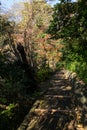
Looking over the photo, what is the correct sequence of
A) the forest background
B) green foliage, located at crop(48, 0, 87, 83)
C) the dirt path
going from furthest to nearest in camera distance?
green foliage, located at crop(48, 0, 87, 83) → the forest background → the dirt path

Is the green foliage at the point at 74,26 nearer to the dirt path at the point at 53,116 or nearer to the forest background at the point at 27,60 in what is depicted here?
the forest background at the point at 27,60

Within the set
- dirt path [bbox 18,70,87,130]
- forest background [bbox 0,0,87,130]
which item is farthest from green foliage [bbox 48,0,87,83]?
dirt path [bbox 18,70,87,130]

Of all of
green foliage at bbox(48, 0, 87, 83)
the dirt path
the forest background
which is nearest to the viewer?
the dirt path

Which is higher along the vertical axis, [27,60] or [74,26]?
[74,26]

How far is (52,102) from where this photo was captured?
13992 mm

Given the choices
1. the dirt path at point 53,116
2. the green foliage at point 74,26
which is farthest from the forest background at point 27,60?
the dirt path at point 53,116

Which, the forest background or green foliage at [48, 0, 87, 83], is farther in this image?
green foliage at [48, 0, 87, 83]

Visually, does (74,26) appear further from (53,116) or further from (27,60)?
(53,116)

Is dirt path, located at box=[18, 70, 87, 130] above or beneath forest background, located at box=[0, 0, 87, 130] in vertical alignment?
beneath

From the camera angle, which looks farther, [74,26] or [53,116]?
[74,26]

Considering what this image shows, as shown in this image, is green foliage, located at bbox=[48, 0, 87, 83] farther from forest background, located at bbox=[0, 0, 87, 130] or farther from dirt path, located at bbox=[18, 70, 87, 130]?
dirt path, located at bbox=[18, 70, 87, 130]

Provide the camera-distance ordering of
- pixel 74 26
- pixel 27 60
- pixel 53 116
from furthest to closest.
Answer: pixel 27 60 → pixel 74 26 → pixel 53 116

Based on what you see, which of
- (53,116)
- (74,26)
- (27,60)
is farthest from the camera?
(27,60)

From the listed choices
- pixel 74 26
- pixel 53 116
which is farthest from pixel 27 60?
pixel 53 116
